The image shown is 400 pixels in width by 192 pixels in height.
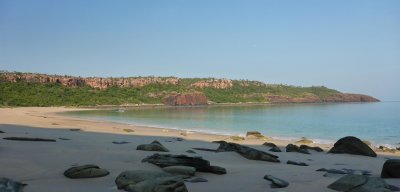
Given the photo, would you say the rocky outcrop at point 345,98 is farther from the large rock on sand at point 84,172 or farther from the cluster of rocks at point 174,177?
the large rock on sand at point 84,172

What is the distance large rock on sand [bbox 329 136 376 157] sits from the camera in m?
14.4

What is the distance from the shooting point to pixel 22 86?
100 metres

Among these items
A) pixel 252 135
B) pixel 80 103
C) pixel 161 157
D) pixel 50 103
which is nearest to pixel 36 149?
pixel 161 157

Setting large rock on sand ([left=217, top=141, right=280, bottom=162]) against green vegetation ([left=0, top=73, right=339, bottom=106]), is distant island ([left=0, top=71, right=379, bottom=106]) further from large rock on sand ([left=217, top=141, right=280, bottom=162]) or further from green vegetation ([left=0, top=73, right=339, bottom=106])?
large rock on sand ([left=217, top=141, right=280, bottom=162])

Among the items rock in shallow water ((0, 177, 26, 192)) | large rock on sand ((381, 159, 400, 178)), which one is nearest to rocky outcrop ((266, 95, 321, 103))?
large rock on sand ((381, 159, 400, 178))

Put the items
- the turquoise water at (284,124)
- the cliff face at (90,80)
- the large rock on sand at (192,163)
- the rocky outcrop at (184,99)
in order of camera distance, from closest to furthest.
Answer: the large rock on sand at (192,163)
the turquoise water at (284,124)
the cliff face at (90,80)
the rocky outcrop at (184,99)

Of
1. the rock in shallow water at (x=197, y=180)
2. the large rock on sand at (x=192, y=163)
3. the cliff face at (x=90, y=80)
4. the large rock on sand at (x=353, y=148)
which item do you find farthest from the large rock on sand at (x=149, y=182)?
the cliff face at (x=90, y=80)

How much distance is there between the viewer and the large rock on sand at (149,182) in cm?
558

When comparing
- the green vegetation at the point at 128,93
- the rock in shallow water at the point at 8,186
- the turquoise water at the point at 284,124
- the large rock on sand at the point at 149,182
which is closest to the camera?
the rock in shallow water at the point at 8,186

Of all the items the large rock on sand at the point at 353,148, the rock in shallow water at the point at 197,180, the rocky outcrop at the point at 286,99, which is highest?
the rocky outcrop at the point at 286,99

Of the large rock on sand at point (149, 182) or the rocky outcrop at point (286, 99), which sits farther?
the rocky outcrop at point (286, 99)

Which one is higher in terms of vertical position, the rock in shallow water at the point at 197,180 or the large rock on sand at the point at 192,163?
the large rock on sand at the point at 192,163

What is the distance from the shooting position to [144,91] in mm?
134250

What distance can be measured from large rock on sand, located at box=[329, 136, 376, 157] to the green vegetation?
77029 millimetres
